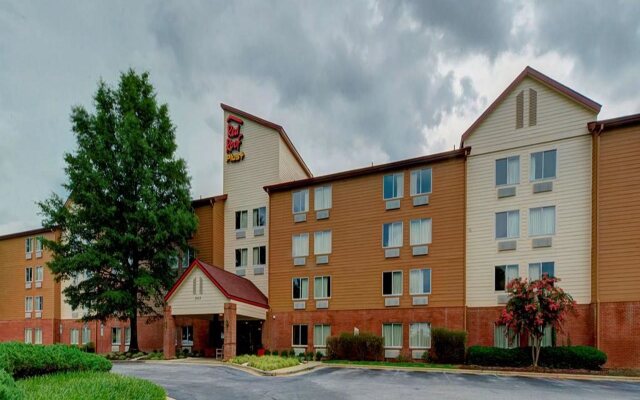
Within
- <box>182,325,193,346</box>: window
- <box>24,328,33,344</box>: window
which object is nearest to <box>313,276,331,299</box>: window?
<box>182,325,193,346</box>: window

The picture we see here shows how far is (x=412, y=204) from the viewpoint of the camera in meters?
26.2

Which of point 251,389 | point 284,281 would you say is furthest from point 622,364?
point 284,281

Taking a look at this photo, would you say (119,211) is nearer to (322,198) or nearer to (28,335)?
(322,198)

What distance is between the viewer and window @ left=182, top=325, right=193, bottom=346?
31312 millimetres

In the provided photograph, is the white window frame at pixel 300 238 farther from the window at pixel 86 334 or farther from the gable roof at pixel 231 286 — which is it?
the window at pixel 86 334

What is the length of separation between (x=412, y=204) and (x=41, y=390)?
2089cm

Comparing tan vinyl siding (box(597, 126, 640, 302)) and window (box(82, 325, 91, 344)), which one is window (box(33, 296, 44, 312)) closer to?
window (box(82, 325, 91, 344))

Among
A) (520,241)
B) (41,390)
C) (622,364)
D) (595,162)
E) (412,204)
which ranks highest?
(595,162)

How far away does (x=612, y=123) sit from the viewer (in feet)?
69.7

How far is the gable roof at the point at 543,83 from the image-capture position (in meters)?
22.0

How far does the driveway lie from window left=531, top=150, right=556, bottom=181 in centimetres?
1037

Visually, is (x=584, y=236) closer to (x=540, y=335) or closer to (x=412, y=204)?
(x=540, y=335)

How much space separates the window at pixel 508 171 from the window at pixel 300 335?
14718 mm

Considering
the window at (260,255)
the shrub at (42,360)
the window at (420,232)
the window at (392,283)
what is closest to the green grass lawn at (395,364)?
the window at (392,283)
